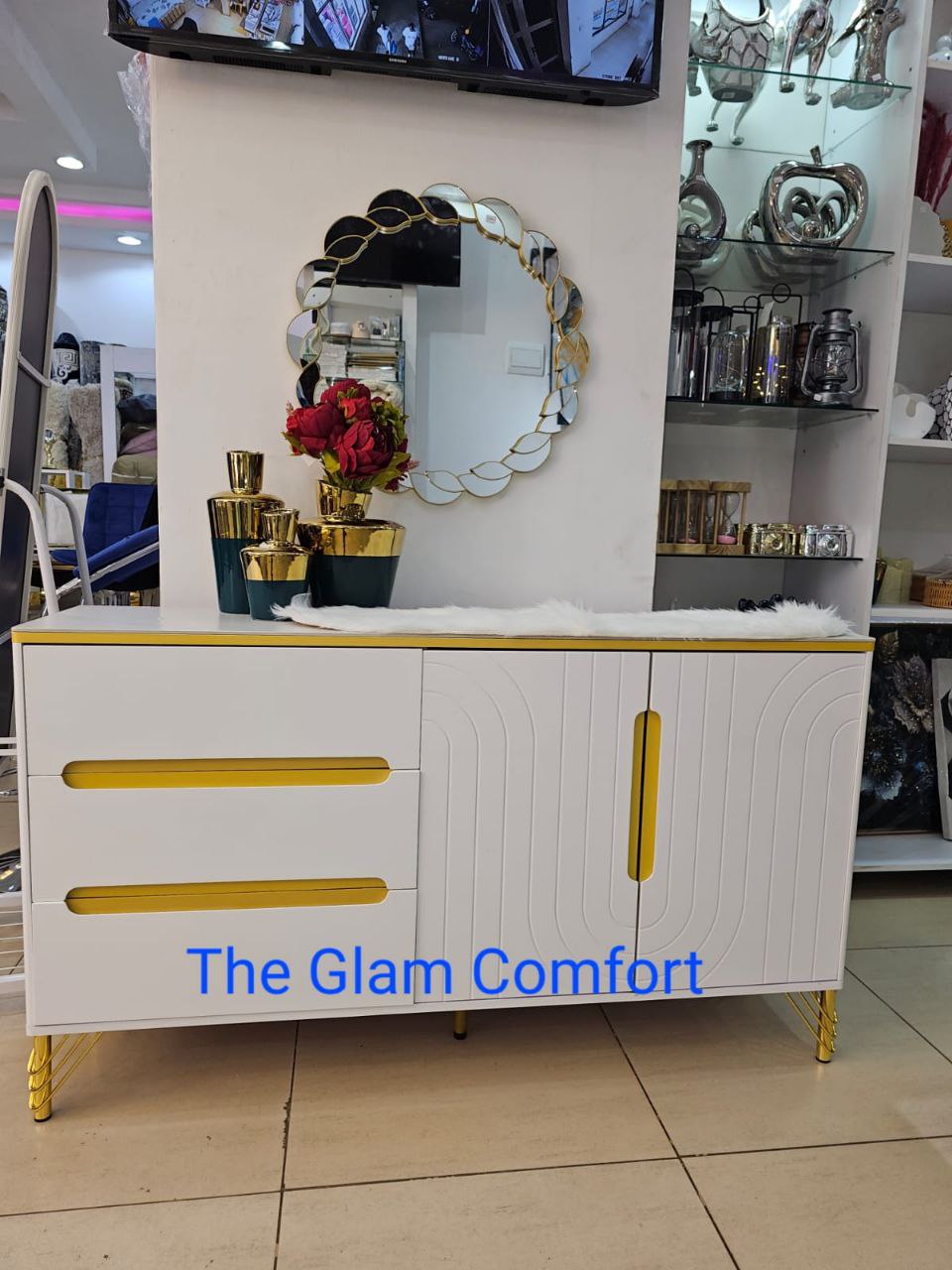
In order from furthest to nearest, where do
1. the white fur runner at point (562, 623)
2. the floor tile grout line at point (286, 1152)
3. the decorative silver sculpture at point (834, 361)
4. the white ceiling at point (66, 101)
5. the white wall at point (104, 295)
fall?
1. the white wall at point (104, 295)
2. the white ceiling at point (66, 101)
3. the decorative silver sculpture at point (834, 361)
4. the white fur runner at point (562, 623)
5. the floor tile grout line at point (286, 1152)

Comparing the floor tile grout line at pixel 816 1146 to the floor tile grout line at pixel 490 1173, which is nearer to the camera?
the floor tile grout line at pixel 490 1173

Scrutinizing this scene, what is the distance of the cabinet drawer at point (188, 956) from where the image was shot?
1.37 m

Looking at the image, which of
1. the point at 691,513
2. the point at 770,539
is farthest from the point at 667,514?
the point at 770,539

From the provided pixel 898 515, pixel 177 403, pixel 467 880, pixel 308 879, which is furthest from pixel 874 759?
pixel 177 403

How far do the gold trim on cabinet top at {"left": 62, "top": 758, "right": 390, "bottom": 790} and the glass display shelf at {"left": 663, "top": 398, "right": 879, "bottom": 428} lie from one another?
1.21 m

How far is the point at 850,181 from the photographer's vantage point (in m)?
2.06

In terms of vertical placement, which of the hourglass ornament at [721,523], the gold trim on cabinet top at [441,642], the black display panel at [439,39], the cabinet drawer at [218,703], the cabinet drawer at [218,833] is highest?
the black display panel at [439,39]

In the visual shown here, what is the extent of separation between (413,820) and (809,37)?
2.09 m

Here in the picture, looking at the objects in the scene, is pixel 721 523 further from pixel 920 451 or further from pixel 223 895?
pixel 223 895


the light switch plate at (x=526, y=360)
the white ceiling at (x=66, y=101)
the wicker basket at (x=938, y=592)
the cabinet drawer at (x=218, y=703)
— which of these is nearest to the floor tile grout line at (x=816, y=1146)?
the cabinet drawer at (x=218, y=703)

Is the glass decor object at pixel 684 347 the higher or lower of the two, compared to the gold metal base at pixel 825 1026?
higher

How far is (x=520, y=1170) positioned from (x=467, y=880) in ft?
1.49

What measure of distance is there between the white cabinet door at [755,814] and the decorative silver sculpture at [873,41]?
1.49 meters

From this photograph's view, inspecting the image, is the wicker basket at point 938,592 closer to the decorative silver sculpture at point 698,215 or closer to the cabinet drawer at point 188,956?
the decorative silver sculpture at point 698,215
